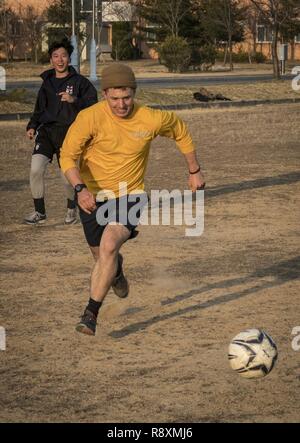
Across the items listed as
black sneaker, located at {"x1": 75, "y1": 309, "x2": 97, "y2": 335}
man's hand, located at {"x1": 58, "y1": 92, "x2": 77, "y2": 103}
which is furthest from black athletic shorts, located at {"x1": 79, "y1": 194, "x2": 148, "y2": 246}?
man's hand, located at {"x1": 58, "y1": 92, "x2": 77, "y2": 103}

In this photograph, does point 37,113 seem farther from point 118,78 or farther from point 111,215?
point 118,78

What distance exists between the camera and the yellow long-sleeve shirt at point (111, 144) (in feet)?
23.6

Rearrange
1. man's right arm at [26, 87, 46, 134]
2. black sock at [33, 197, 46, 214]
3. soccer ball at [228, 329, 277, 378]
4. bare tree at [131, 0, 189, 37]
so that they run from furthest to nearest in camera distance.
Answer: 1. bare tree at [131, 0, 189, 37]
2. black sock at [33, 197, 46, 214]
3. man's right arm at [26, 87, 46, 134]
4. soccer ball at [228, 329, 277, 378]

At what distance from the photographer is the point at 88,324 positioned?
23.3 ft

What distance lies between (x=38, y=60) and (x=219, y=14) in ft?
40.8

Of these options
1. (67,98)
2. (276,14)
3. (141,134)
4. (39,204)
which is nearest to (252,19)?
(276,14)

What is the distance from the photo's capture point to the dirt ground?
5.89 m

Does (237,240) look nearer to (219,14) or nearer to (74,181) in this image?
(74,181)

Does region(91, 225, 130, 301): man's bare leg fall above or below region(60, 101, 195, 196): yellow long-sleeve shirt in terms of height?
below

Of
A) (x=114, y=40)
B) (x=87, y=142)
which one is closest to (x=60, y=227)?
(x=87, y=142)

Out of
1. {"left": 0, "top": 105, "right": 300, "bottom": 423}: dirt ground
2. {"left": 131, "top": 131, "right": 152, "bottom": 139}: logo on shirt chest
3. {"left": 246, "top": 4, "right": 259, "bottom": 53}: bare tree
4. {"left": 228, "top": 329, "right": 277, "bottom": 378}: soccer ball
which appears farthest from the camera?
{"left": 246, "top": 4, "right": 259, "bottom": 53}: bare tree

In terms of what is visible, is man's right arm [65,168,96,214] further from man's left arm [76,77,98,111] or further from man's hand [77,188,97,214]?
man's left arm [76,77,98,111]

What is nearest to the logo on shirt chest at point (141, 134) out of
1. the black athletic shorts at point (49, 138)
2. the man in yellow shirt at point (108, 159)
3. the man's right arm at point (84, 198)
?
the man in yellow shirt at point (108, 159)

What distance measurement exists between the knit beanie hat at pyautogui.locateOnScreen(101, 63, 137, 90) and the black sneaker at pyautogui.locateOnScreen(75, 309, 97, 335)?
1.66 metres
